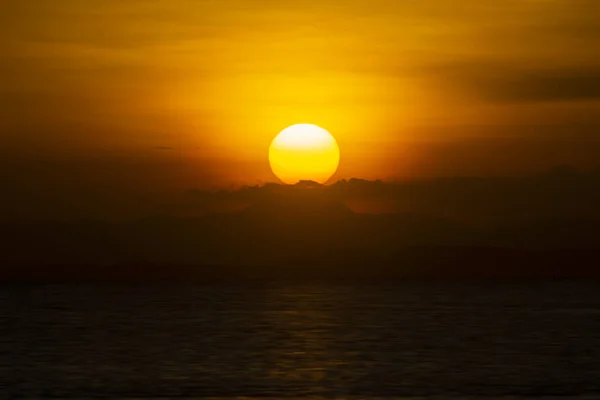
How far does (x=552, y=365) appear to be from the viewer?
4422 centimetres

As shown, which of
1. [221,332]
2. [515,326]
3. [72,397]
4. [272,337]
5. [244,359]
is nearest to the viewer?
[72,397]

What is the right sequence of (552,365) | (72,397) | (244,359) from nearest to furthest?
(72,397)
(552,365)
(244,359)

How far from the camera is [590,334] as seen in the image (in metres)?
71.9

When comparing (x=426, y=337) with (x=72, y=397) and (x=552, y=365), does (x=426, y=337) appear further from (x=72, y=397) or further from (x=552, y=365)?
(x=72, y=397)

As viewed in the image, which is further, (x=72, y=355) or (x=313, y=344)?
(x=313, y=344)

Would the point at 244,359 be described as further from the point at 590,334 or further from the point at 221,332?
the point at 590,334

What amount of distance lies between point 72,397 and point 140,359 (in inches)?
597

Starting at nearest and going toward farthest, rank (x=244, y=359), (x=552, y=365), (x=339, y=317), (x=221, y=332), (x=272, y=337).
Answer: (x=552, y=365), (x=244, y=359), (x=272, y=337), (x=221, y=332), (x=339, y=317)

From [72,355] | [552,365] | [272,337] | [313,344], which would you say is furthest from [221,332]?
[552,365]

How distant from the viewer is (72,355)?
50.3 meters

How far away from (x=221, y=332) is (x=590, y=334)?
25856 millimetres

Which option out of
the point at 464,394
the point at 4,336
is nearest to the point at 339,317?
the point at 4,336

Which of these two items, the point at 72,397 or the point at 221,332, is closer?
the point at 72,397

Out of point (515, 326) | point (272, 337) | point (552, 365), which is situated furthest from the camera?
point (515, 326)
